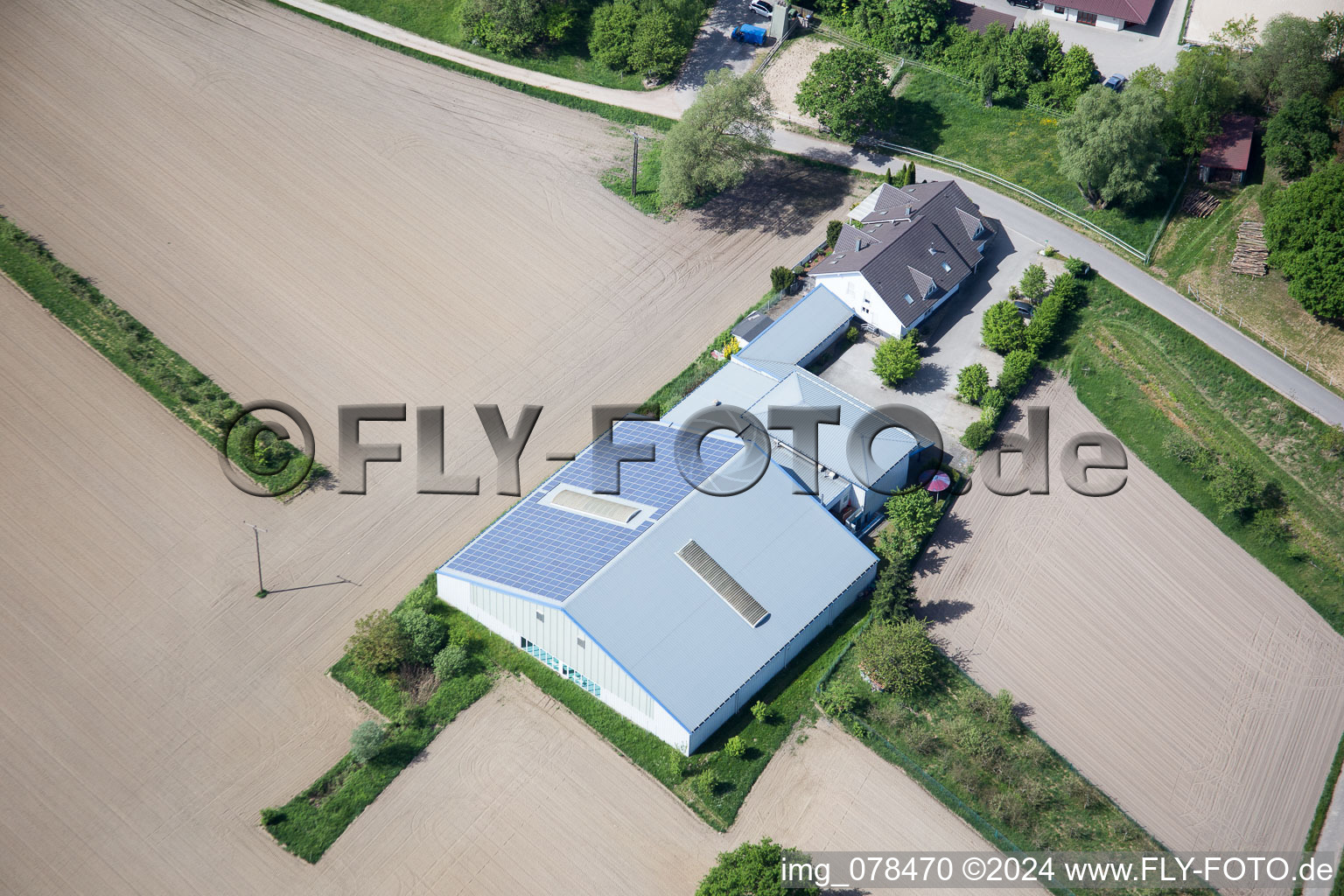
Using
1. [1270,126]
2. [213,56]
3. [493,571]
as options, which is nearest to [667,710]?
[493,571]

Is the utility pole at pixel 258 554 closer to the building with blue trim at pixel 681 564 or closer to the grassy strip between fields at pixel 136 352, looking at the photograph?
the grassy strip between fields at pixel 136 352

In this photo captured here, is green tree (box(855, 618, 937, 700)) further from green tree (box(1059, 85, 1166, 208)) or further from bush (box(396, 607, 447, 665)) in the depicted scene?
green tree (box(1059, 85, 1166, 208))

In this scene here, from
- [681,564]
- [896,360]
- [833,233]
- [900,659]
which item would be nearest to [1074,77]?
[833,233]

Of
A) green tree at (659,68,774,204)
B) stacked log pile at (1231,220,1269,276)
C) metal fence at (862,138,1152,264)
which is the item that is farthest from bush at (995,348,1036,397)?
green tree at (659,68,774,204)

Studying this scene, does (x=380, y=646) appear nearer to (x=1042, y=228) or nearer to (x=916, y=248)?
(x=916, y=248)

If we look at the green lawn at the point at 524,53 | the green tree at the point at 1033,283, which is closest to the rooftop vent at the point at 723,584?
the green tree at the point at 1033,283

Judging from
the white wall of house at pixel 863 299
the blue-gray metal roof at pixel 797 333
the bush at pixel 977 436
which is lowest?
the bush at pixel 977 436
